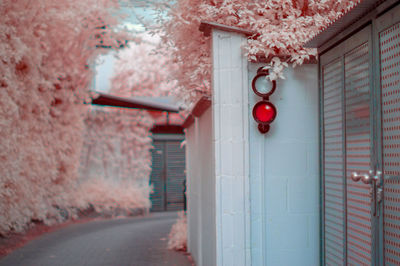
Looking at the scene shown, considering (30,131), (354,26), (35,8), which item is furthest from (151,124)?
(354,26)

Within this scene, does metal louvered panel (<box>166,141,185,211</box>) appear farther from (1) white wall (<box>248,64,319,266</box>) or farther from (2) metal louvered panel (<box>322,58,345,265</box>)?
(2) metal louvered panel (<box>322,58,345,265</box>)

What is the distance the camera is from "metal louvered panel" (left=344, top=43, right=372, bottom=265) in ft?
8.02

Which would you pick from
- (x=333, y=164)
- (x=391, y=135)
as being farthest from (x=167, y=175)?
(x=391, y=135)

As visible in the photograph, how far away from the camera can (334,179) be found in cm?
298

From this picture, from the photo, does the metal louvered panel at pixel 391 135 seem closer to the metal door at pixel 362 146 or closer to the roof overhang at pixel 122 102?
the metal door at pixel 362 146

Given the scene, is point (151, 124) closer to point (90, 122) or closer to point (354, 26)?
point (90, 122)

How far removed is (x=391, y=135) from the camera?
2.18 m

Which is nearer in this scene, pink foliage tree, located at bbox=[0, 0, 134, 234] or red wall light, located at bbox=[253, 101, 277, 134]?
red wall light, located at bbox=[253, 101, 277, 134]

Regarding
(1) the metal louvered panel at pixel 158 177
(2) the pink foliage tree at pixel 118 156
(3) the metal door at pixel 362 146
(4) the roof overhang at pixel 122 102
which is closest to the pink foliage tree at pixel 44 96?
(4) the roof overhang at pixel 122 102

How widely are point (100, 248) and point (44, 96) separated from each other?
3611mm

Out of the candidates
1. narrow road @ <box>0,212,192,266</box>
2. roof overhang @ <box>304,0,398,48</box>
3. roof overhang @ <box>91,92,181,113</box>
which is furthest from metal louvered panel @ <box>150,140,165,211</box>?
roof overhang @ <box>304,0,398,48</box>

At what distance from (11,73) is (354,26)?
5.92 metres

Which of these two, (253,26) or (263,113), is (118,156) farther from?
(263,113)

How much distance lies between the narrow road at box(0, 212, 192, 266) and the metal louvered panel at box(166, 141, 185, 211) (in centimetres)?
384
